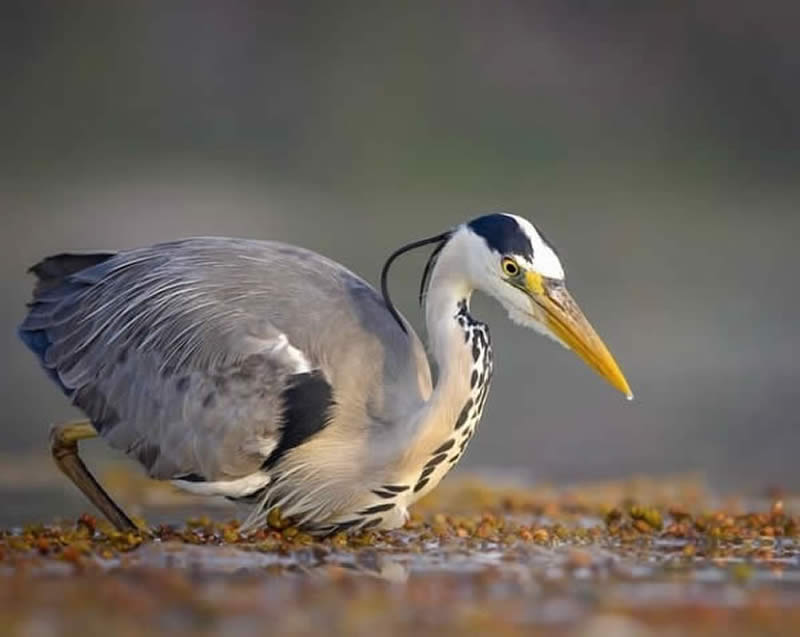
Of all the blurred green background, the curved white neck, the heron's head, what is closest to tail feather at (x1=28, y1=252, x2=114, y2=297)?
the curved white neck

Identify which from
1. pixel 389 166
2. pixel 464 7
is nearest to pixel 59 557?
pixel 389 166

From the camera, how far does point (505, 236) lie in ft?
30.5

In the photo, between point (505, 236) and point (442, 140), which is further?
point (442, 140)

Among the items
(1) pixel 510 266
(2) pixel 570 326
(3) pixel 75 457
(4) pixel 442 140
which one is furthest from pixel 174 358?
(4) pixel 442 140

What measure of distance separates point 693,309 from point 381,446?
1232 centimetres

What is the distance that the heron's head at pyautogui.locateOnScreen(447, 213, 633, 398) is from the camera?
930 centimetres

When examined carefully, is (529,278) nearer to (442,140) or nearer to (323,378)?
(323,378)

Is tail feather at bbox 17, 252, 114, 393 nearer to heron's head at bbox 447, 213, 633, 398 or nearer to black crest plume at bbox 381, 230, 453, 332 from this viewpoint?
black crest plume at bbox 381, 230, 453, 332

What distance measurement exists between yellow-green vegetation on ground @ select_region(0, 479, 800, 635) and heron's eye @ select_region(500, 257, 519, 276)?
4.20 ft

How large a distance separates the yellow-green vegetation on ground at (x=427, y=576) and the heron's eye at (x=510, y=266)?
1279 mm

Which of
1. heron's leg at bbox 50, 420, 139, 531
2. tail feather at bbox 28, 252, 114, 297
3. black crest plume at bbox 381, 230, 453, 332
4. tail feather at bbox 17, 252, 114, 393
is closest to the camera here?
black crest plume at bbox 381, 230, 453, 332

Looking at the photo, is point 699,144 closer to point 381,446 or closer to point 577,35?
point 577,35

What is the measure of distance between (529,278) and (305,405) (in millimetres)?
1190

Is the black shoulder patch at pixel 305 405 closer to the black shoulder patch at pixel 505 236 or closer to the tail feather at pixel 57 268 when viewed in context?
the black shoulder patch at pixel 505 236
